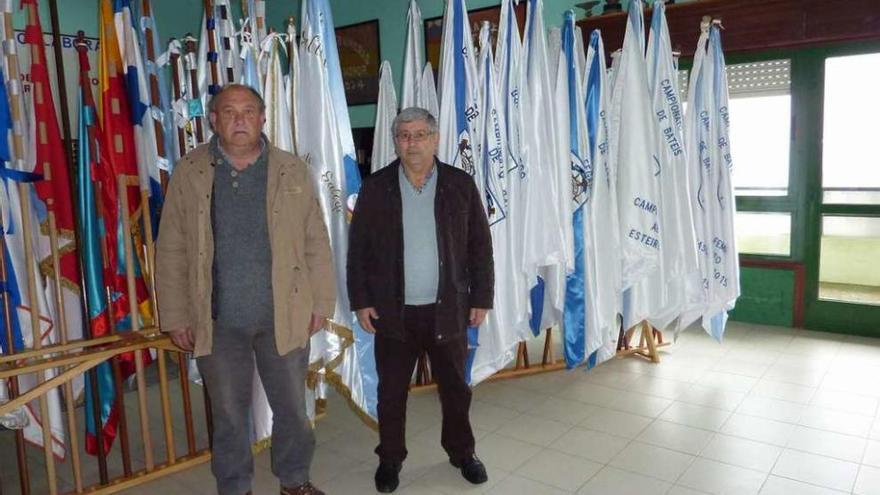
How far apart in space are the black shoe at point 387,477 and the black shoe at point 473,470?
26 centimetres

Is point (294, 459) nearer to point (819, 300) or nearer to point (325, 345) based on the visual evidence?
point (325, 345)

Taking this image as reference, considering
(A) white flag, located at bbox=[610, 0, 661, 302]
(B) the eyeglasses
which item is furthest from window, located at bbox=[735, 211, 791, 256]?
(B) the eyeglasses

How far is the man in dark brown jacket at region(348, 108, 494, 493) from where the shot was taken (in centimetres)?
225

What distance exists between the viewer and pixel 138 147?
252cm

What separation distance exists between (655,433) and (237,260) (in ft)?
6.51

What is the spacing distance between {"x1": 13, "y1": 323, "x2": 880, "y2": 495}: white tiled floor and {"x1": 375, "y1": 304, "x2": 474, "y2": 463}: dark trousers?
18 cm

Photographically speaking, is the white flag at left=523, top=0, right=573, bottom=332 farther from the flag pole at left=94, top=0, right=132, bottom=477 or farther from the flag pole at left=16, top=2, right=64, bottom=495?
the flag pole at left=16, top=2, right=64, bottom=495

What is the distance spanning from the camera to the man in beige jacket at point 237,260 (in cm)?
205

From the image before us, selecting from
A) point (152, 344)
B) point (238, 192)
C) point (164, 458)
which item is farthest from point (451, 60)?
point (164, 458)

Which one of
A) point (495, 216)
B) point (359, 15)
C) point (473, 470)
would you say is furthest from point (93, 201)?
point (359, 15)

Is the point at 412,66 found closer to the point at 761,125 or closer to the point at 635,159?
the point at 635,159

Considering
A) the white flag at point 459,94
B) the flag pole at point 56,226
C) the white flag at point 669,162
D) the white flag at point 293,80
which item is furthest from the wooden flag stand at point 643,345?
the flag pole at point 56,226

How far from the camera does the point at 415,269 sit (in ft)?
7.41

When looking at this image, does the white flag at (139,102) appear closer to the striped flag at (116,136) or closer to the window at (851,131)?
the striped flag at (116,136)
